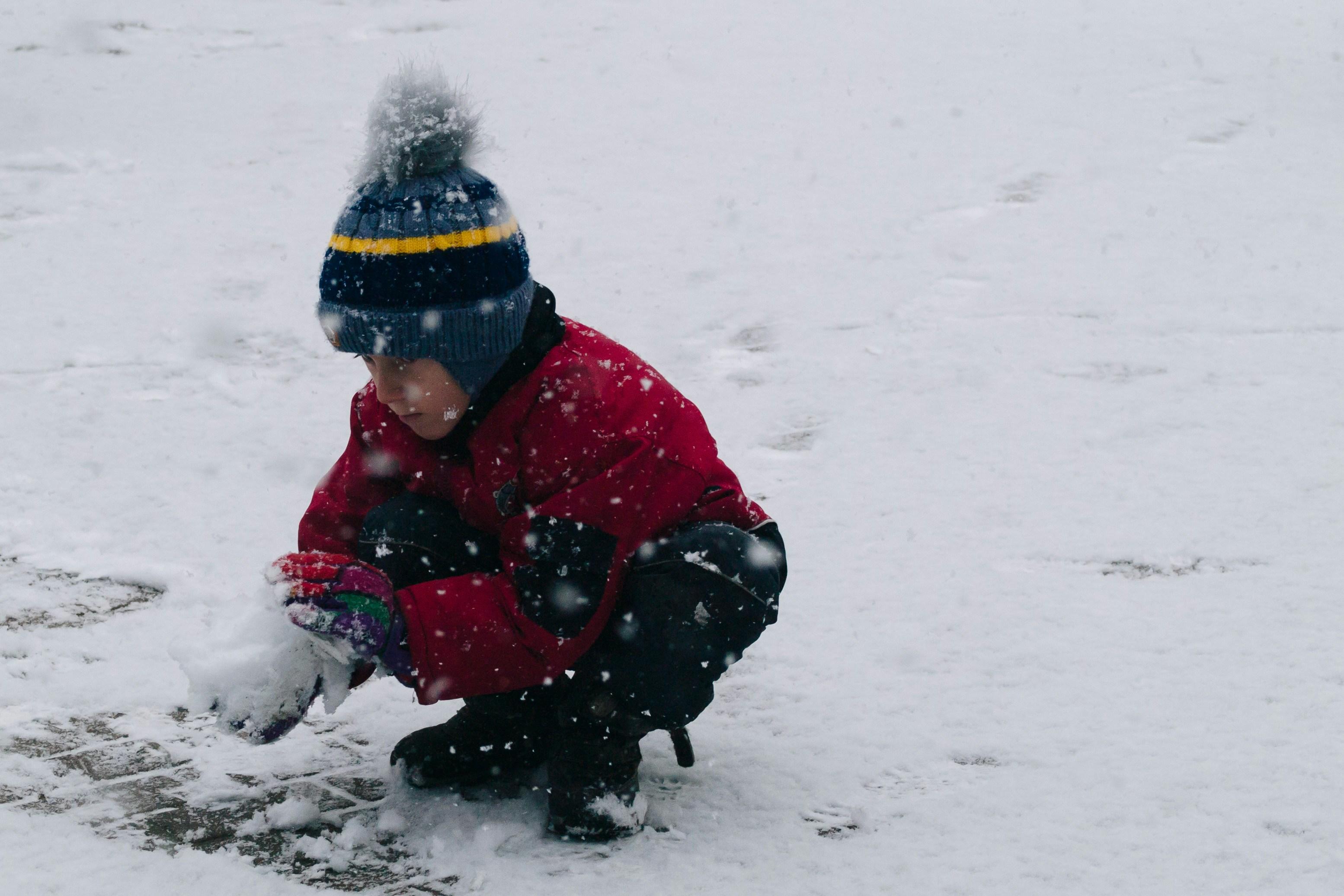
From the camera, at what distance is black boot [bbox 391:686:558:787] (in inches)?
87.8

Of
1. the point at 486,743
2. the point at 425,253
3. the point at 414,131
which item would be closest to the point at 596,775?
the point at 486,743

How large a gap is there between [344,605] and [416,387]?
1.20ft

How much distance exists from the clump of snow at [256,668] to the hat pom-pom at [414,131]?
26.0 inches

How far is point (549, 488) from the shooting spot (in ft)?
6.60

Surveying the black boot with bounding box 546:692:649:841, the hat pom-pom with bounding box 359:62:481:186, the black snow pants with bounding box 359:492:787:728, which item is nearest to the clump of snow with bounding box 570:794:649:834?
the black boot with bounding box 546:692:649:841

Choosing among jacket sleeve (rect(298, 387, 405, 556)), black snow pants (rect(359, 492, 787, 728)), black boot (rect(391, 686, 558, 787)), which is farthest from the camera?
jacket sleeve (rect(298, 387, 405, 556))

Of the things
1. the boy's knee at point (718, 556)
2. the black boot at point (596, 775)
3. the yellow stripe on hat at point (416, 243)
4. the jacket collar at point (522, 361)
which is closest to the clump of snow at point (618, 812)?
the black boot at point (596, 775)

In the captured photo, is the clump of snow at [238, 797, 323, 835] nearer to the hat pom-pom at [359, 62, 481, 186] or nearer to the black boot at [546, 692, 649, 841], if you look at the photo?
the black boot at [546, 692, 649, 841]

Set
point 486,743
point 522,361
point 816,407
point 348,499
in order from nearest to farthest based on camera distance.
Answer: point 522,361 → point 486,743 → point 348,499 → point 816,407

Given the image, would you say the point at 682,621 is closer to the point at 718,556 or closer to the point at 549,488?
the point at 718,556

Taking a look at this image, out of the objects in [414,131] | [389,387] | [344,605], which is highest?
[414,131]

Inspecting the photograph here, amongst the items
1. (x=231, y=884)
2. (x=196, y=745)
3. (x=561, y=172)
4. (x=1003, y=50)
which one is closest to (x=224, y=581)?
(x=196, y=745)

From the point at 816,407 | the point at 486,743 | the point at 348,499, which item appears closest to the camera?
the point at 486,743

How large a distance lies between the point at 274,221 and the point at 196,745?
3.86 metres
